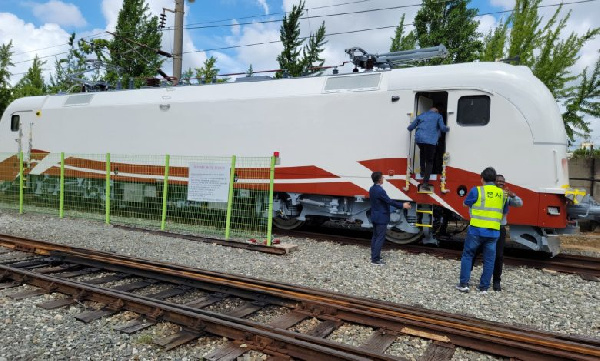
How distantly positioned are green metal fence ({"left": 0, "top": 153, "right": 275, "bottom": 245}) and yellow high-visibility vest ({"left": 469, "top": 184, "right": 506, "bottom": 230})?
3.96 m

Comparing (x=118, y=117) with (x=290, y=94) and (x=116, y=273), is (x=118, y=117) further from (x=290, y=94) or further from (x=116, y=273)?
(x=116, y=273)

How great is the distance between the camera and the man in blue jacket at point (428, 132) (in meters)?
7.89

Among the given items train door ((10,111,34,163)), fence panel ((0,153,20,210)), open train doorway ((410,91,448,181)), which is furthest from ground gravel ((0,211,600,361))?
train door ((10,111,34,163))

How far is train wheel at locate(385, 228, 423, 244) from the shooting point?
29.2ft

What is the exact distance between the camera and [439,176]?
27.0 feet

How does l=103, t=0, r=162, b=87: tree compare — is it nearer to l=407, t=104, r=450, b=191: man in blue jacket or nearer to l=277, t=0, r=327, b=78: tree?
l=277, t=0, r=327, b=78: tree

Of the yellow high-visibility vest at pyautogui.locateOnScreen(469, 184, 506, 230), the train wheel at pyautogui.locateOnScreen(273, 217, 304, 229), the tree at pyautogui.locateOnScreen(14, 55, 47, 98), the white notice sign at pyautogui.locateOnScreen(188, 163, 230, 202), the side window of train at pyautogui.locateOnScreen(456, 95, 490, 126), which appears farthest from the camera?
the tree at pyautogui.locateOnScreen(14, 55, 47, 98)

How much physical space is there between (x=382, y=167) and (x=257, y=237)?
2.98m

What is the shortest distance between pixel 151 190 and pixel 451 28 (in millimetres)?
14498

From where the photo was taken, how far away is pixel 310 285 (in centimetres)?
610

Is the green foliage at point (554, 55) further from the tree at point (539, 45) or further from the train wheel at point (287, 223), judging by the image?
the train wheel at point (287, 223)

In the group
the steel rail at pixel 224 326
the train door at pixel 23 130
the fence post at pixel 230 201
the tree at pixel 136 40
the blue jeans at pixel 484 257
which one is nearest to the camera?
the steel rail at pixel 224 326

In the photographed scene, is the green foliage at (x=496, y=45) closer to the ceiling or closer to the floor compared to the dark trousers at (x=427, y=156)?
closer to the ceiling

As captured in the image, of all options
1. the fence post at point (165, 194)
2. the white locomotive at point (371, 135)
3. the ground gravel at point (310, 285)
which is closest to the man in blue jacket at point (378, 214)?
the ground gravel at point (310, 285)
